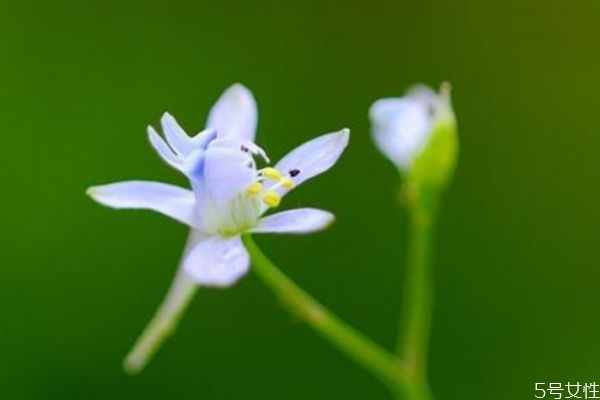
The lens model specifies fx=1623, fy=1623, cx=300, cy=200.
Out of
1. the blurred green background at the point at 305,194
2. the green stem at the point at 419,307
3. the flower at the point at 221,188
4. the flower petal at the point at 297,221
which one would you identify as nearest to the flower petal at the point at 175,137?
the flower at the point at 221,188

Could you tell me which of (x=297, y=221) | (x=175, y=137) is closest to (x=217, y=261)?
(x=297, y=221)

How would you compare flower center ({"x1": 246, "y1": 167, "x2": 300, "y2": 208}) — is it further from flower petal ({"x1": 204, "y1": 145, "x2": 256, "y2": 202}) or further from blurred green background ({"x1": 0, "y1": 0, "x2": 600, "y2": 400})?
blurred green background ({"x1": 0, "y1": 0, "x2": 600, "y2": 400})

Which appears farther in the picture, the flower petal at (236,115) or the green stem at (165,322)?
the flower petal at (236,115)

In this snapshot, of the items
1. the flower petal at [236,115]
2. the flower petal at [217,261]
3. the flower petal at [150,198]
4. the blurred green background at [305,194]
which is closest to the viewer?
the flower petal at [217,261]

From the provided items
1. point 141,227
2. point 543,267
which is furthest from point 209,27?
point 543,267

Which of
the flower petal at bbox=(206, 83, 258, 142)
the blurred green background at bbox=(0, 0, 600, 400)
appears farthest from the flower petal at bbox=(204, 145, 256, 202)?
the blurred green background at bbox=(0, 0, 600, 400)

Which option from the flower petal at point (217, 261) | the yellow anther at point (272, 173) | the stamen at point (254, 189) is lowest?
the flower petal at point (217, 261)

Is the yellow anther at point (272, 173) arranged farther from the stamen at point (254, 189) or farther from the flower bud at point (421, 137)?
the flower bud at point (421, 137)
